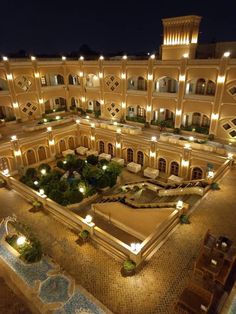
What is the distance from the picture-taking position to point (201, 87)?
23.9m

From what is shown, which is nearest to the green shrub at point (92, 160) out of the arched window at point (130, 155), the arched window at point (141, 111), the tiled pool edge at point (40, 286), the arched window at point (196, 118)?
the arched window at point (130, 155)

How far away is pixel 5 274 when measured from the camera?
11.2 metres

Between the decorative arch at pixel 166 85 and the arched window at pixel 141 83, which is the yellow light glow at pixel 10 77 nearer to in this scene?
the arched window at pixel 141 83

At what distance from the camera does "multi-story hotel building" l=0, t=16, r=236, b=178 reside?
73.6 ft

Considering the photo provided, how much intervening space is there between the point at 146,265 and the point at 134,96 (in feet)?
67.6

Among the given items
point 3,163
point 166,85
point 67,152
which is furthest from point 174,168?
point 3,163

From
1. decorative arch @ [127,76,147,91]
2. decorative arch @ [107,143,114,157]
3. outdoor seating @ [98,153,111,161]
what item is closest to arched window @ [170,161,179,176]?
outdoor seating @ [98,153,111,161]

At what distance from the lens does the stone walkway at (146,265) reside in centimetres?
936

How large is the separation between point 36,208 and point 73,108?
21862 millimetres

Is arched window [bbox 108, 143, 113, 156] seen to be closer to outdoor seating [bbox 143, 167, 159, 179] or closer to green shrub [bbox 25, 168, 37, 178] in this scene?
outdoor seating [bbox 143, 167, 159, 179]

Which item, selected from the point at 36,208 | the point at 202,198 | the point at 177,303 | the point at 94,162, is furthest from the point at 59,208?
the point at 94,162

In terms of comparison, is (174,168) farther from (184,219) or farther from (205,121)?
(184,219)

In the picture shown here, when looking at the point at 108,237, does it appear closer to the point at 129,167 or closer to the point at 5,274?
the point at 5,274

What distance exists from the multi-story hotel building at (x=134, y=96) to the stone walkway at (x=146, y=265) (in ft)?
26.6
